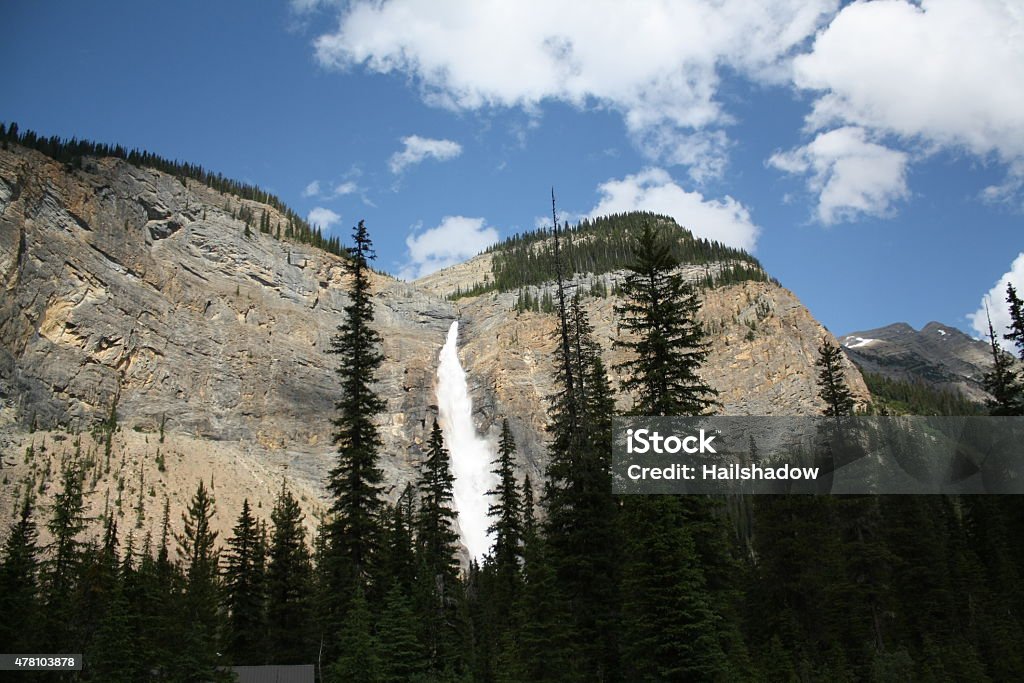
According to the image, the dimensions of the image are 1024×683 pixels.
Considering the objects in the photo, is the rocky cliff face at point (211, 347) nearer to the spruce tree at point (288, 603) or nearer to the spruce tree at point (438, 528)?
the spruce tree at point (288, 603)

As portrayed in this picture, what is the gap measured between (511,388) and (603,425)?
287ft

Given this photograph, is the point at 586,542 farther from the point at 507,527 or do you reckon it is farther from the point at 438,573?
the point at 438,573

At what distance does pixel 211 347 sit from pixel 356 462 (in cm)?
7497

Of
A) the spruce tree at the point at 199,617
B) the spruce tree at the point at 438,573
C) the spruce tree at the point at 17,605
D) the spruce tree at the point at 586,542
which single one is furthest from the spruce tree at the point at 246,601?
the spruce tree at the point at 586,542

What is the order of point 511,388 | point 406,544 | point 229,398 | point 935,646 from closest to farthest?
point 935,646 → point 406,544 → point 229,398 → point 511,388

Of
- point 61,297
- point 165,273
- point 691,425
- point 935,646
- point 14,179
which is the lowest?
point 935,646

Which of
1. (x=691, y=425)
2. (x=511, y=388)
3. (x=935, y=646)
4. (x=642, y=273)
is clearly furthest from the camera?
(x=511, y=388)

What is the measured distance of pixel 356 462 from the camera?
99.5 feet

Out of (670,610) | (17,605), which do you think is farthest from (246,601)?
(670,610)

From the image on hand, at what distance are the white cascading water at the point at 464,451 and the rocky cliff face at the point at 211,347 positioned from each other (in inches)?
92.7

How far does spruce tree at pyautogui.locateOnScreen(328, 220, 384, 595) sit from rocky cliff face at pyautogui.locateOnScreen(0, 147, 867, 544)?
25.7m

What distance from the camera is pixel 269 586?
143 feet

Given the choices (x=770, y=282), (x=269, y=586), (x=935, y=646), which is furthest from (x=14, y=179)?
(x=770, y=282)

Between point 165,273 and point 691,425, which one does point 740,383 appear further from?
point 691,425
